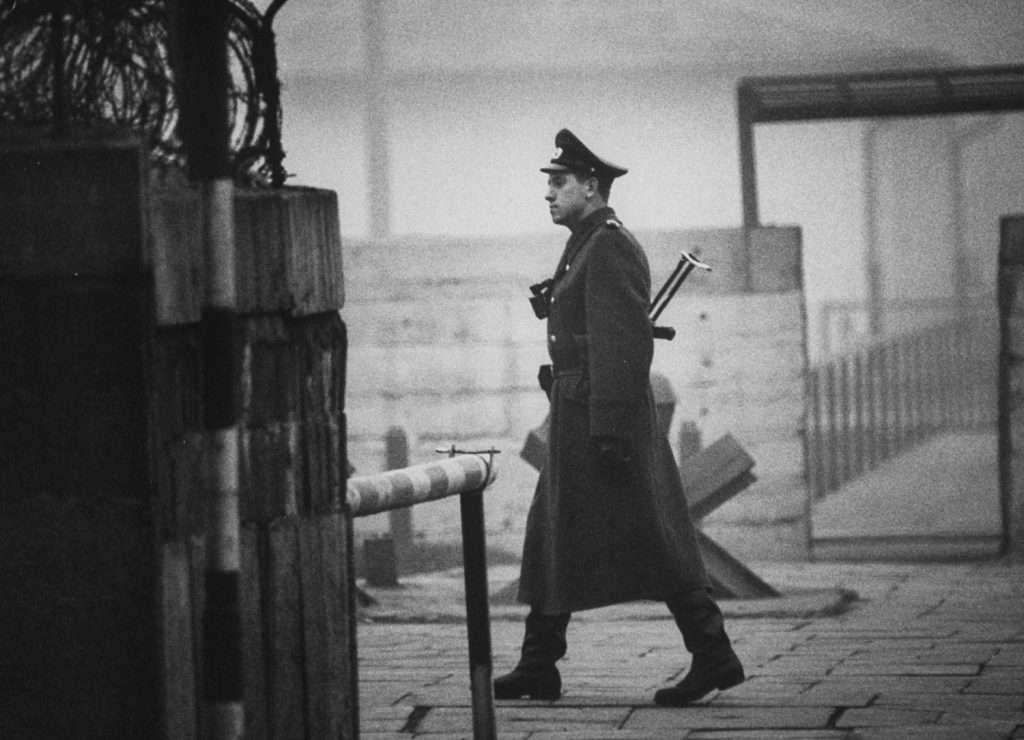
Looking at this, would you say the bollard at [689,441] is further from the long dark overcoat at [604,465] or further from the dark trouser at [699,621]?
the dark trouser at [699,621]

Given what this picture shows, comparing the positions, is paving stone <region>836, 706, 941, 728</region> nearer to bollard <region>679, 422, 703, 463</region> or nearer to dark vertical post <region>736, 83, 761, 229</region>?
bollard <region>679, 422, 703, 463</region>

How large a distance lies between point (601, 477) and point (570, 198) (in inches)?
37.0

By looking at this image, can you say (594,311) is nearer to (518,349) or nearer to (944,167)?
(518,349)

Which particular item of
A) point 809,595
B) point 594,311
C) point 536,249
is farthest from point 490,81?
point 594,311

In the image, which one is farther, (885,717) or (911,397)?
(911,397)

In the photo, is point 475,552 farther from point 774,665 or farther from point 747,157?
point 747,157

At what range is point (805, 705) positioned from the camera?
682 centimetres

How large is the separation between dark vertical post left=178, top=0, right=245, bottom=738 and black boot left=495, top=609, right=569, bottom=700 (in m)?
3.32

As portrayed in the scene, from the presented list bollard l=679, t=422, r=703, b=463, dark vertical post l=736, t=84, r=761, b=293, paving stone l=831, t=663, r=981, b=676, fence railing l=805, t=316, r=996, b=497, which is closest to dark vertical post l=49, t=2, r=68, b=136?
paving stone l=831, t=663, r=981, b=676

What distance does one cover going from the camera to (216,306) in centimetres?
384

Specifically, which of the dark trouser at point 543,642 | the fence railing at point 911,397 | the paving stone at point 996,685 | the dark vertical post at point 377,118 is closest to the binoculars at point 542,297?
the dark trouser at point 543,642

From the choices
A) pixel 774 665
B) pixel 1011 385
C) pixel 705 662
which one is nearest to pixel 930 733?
pixel 705 662

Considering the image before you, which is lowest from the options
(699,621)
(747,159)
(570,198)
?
(699,621)

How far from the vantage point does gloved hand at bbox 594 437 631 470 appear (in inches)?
279
